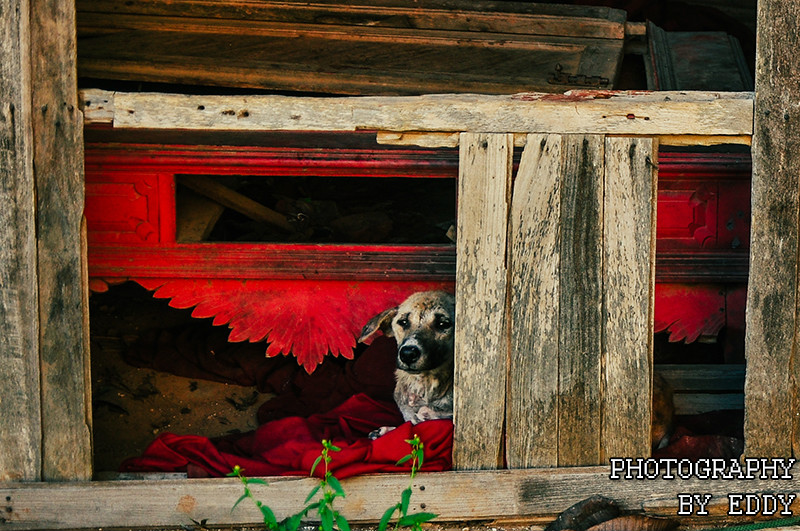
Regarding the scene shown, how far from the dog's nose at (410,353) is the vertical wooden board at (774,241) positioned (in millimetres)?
1291

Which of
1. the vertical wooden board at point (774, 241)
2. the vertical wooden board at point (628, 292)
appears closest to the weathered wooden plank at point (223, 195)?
the vertical wooden board at point (628, 292)

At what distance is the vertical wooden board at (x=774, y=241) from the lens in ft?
12.4

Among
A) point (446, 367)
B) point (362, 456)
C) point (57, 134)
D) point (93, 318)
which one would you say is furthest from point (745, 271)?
point (93, 318)

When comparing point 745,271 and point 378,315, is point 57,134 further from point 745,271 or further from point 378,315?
point 745,271

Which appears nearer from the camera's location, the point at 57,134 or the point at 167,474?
the point at 57,134

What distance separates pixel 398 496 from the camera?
13.1 ft

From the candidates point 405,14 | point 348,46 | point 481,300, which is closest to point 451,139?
point 481,300

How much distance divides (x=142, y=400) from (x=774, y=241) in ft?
10.6

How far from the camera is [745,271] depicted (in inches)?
191

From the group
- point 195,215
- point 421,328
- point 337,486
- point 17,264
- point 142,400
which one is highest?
point 195,215

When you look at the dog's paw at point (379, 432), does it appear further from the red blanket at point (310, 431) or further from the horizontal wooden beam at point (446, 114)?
the horizontal wooden beam at point (446, 114)

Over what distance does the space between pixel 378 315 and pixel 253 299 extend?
0.64 metres

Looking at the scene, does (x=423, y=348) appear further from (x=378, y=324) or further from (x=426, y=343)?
(x=378, y=324)

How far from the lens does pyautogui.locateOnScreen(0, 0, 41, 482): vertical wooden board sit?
3.66m
